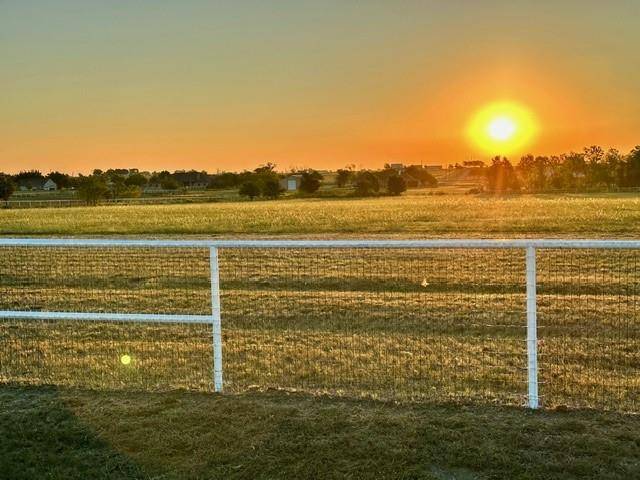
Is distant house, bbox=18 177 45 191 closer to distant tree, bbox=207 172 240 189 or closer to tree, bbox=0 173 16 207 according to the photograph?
distant tree, bbox=207 172 240 189

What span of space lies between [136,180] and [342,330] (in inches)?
5405

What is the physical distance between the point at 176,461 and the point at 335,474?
3.67 feet

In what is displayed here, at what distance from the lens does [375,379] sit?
654 centimetres

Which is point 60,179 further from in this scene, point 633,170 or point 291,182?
point 633,170

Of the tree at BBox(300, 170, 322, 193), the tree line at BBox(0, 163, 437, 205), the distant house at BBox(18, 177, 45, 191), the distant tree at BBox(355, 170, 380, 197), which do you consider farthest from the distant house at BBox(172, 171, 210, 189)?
the distant tree at BBox(355, 170, 380, 197)

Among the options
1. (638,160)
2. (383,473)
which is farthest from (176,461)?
(638,160)

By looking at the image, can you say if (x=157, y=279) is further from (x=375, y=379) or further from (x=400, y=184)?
(x=400, y=184)

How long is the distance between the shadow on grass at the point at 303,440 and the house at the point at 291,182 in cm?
12391

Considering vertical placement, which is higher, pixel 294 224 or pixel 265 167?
pixel 265 167

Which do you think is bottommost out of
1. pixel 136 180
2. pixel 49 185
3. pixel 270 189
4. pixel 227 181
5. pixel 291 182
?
pixel 270 189

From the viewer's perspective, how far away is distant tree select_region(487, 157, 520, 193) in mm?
131000

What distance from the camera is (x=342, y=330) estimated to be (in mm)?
9250

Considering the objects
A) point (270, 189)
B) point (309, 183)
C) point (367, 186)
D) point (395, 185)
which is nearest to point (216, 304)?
point (270, 189)

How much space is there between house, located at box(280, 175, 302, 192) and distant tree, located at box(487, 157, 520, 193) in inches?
1482
